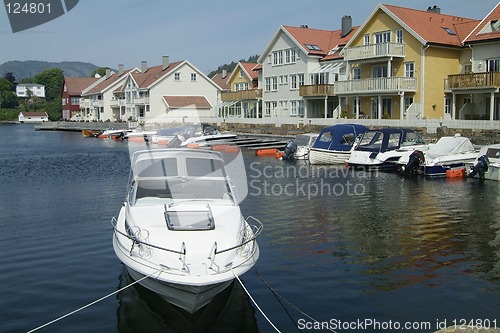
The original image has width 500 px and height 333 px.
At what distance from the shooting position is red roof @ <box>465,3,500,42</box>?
42531 mm

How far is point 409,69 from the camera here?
47625mm

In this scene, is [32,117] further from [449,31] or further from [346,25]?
[449,31]

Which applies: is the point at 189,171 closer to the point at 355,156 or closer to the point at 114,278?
the point at 114,278

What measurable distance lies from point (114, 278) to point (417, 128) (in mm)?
32686

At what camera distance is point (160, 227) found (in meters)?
10.1

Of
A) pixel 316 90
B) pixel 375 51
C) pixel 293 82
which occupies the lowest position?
pixel 316 90

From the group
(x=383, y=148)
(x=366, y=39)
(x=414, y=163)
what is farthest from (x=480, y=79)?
(x=414, y=163)

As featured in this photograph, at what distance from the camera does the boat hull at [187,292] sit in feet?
28.9

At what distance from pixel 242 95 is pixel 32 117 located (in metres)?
107

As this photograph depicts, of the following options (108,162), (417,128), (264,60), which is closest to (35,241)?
(108,162)

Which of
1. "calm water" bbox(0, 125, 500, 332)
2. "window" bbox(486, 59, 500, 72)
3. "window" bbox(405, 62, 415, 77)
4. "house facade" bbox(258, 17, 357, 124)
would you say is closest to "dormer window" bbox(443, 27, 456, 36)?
"window" bbox(405, 62, 415, 77)

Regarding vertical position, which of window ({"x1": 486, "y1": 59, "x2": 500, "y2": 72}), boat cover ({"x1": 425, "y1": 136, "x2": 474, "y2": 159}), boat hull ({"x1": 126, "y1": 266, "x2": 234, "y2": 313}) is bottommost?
boat hull ({"x1": 126, "y1": 266, "x2": 234, "y2": 313})

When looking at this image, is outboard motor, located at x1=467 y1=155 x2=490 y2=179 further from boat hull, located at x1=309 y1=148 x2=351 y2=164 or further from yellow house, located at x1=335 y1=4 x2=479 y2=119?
yellow house, located at x1=335 y1=4 x2=479 y2=119

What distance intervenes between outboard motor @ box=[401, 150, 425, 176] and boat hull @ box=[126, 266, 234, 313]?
20.7m
